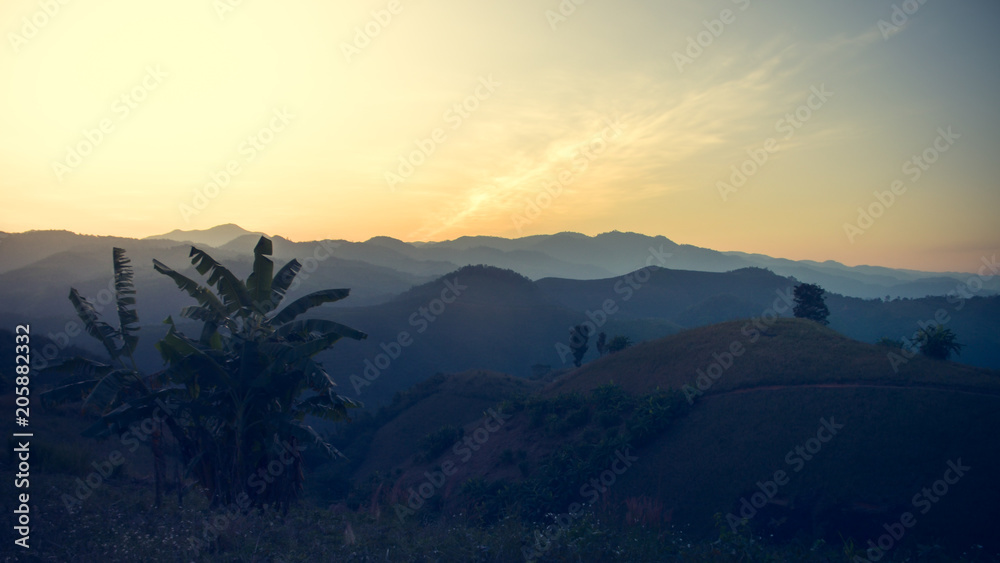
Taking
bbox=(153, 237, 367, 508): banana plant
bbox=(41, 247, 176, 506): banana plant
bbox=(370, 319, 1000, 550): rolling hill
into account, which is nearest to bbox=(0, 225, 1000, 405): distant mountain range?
bbox=(370, 319, 1000, 550): rolling hill

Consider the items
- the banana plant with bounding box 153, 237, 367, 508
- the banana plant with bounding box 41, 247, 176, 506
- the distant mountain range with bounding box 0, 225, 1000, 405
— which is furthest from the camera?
the distant mountain range with bounding box 0, 225, 1000, 405

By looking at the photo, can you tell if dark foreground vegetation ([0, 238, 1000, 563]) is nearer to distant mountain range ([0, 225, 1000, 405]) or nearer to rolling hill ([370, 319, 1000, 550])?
rolling hill ([370, 319, 1000, 550])

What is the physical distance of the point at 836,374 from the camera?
2184 cm

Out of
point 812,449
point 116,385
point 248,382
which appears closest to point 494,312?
point 812,449

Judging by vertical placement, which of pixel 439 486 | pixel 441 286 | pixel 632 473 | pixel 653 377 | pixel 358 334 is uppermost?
pixel 441 286

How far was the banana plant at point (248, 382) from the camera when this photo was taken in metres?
10.7

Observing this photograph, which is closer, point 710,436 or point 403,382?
point 710,436

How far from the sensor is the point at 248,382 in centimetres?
1075

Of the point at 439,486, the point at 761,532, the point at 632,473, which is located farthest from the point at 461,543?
the point at 439,486

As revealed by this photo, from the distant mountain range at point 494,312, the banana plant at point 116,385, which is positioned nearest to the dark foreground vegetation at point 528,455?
the banana plant at point 116,385

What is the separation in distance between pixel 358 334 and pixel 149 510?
16.9ft

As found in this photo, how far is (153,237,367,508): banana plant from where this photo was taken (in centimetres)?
1069

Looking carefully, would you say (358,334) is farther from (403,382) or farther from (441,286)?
(441,286)

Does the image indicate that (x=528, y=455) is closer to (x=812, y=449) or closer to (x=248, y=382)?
(x=812, y=449)
